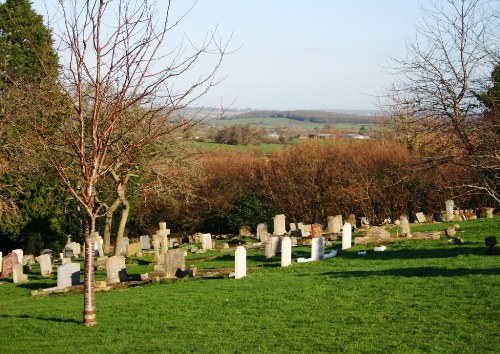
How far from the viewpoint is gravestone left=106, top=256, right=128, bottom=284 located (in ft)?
62.4

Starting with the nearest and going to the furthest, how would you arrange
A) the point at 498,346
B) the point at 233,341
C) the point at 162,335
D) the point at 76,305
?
the point at 498,346 → the point at 233,341 → the point at 162,335 → the point at 76,305

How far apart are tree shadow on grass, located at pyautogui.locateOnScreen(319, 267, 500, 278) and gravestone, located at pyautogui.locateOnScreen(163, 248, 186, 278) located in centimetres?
460

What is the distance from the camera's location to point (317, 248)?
20.5 metres

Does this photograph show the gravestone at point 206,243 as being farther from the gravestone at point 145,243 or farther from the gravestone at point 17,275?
the gravestone at point 17,275

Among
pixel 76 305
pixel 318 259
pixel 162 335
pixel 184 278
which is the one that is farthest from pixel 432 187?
pixel 162 335

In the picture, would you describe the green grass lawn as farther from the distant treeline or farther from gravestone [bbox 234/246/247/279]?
the distant treeline

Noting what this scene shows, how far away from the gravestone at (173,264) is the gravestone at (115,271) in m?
1.25

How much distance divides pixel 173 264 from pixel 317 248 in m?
4.43

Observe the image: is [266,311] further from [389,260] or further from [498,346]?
[389,260]

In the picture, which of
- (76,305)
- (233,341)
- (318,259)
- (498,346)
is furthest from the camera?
(318,259)

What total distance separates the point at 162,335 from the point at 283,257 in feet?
27.3

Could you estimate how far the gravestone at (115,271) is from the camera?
19031mm

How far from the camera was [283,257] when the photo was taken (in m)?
19.3

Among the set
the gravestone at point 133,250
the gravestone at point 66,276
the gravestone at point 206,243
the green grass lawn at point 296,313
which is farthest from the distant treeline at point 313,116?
the green grass lawn at point 296,313
